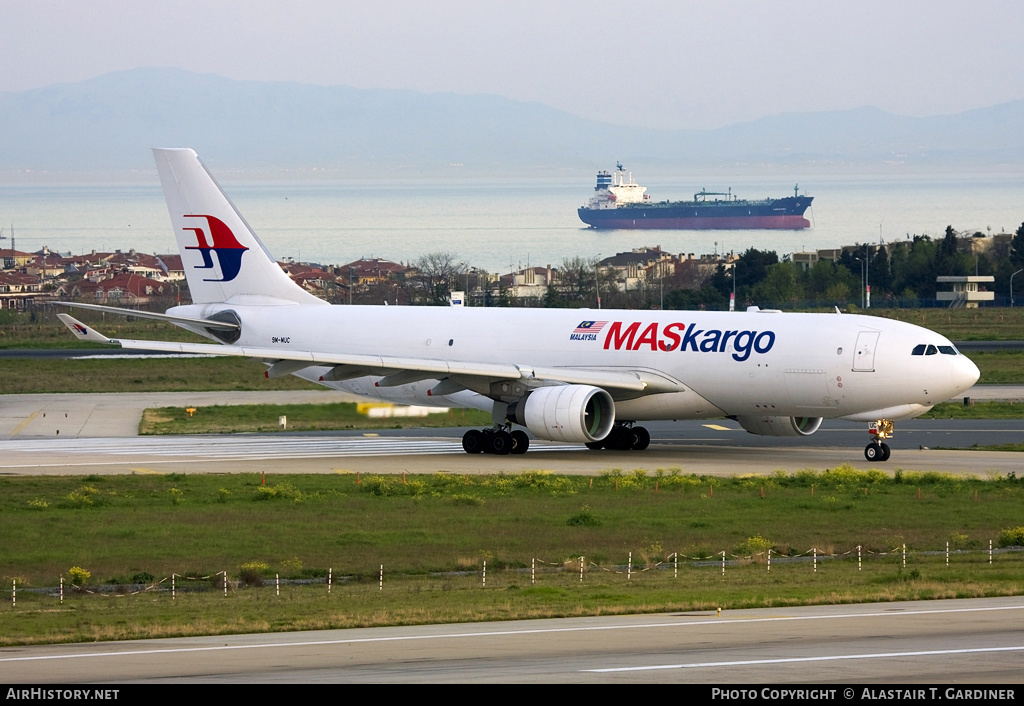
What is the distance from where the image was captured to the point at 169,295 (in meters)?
144

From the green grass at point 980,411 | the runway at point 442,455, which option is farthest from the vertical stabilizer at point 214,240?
the green grass at point 980,411

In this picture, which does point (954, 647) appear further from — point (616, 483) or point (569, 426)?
point (569, 426)

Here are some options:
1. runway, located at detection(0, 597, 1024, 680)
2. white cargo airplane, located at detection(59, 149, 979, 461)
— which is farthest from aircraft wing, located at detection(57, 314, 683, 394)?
runway, located at detection(0, 597, 1024, 680)

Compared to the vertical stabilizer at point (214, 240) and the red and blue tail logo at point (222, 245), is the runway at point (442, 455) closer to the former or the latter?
the vertical stabilizer at point (214, 240)

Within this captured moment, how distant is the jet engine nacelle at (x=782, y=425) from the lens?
44.2 meters

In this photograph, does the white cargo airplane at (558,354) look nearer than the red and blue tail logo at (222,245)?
Yes

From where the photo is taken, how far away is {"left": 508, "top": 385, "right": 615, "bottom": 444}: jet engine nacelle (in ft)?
136

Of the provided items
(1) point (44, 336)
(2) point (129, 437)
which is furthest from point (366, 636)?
(1) point (44, 336)

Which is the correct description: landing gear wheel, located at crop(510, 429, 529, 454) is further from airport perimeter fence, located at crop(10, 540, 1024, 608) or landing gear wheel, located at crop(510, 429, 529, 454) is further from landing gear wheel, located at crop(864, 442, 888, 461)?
airport perimeter fence, located at crop(10, 540, 1024, 608)

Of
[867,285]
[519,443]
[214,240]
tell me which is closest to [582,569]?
[519,443]

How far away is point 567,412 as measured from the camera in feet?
136

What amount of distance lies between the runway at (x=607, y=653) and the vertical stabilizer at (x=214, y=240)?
111 feet

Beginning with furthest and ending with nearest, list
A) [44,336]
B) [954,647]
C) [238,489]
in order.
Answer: [44,336], [238,489], [954,647]

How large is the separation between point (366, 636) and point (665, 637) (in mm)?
3905
